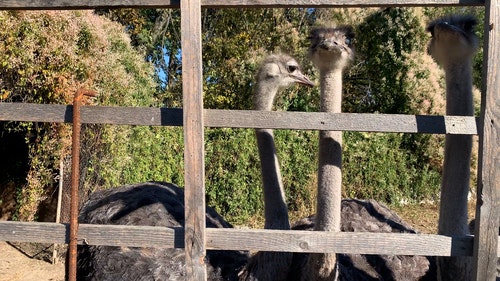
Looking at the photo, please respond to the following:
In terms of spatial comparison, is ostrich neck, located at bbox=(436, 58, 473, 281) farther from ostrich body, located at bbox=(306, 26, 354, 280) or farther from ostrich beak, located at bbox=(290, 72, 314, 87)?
ostrich beak, located at bbox=(290, 72, 314, 87)

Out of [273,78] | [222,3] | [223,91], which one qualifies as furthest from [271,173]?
[223,91]

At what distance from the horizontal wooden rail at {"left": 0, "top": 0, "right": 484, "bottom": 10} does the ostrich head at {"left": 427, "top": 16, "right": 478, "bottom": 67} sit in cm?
85

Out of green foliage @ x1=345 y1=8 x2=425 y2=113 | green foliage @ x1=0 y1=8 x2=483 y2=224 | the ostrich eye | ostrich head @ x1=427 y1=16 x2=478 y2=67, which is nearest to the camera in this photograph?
ostrich head @ x1=427 y1=16 x2=478 y2=67

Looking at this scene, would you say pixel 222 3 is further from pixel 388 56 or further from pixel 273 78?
pixel 388 56

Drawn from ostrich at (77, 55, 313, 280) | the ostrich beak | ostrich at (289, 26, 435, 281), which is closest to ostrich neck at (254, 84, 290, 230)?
ostrich at (77, 55, 313, 280)

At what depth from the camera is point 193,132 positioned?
223 centimetres

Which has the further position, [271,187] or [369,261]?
[369,261]

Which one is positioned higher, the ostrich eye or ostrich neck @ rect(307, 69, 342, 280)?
the ostrich eye

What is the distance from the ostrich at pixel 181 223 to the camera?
329cm

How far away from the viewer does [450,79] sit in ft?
10.1

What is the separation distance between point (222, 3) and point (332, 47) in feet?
3.20

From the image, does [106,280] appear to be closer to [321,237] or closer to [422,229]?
[321,237]

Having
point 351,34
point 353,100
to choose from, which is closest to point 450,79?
point 351,34

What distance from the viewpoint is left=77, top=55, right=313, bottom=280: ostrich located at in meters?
3.29
